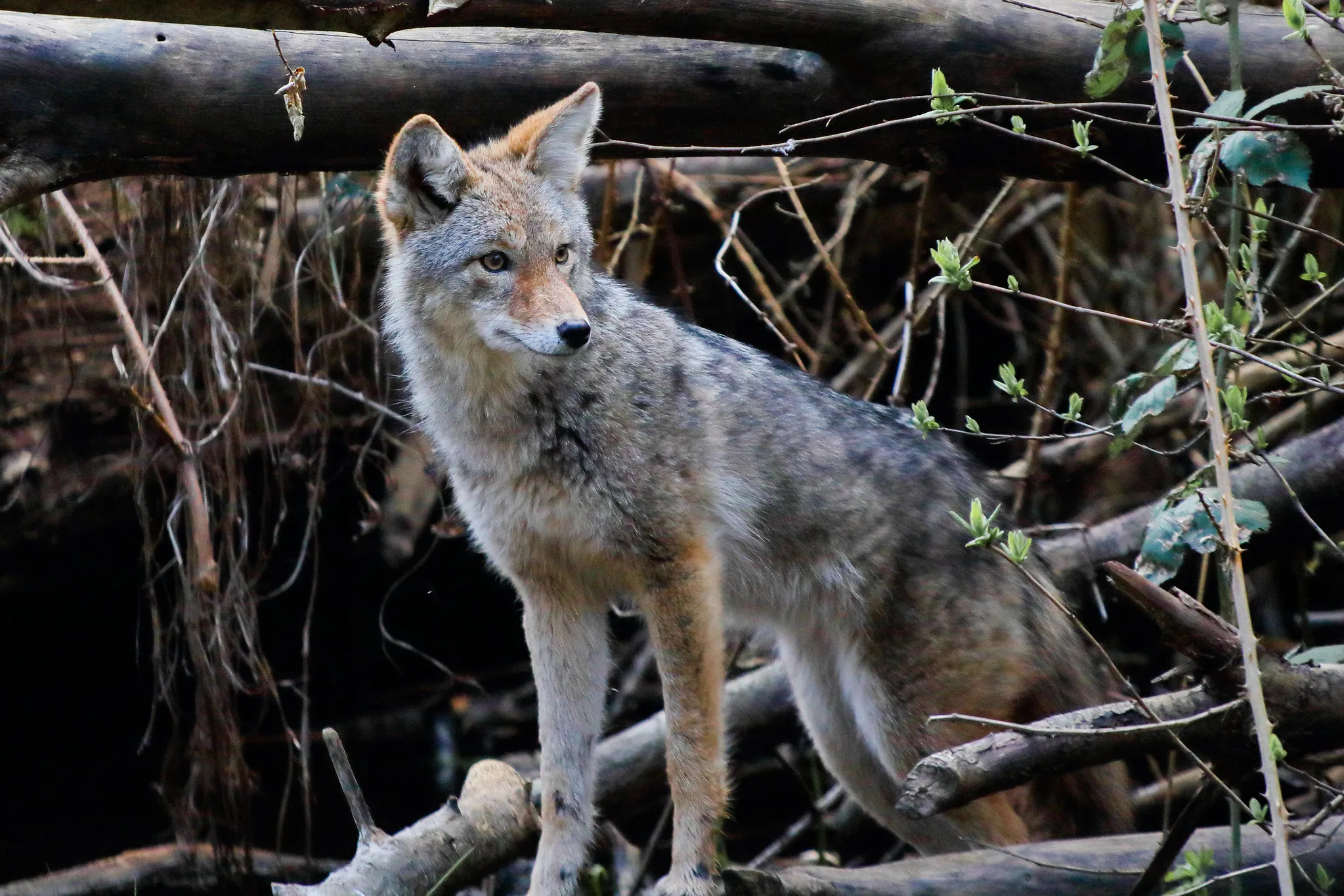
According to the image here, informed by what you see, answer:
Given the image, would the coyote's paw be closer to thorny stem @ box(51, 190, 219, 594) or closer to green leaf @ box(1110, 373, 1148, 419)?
green leaf @ box(1110, 373, 1148, 419)

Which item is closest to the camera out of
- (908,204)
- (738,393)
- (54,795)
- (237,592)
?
→ (738,393)

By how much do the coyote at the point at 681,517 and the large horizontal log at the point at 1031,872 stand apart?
0.44ft

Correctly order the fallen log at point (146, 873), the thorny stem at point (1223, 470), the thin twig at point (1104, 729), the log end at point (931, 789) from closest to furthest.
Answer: the thorny stem at point (1223, 470) → the thin twig at point (1104, 729) → the log end at point (931, 789) → the fallen log at point (146, 873)

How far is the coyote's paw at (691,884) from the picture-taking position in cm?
400

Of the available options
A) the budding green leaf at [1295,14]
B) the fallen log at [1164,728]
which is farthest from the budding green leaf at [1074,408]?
the budding green leaf at [1295,14]

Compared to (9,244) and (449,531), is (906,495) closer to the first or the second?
(449,531)

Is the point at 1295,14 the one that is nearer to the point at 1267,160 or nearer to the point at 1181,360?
the point at 1267,160

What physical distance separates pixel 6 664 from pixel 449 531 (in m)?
3.56

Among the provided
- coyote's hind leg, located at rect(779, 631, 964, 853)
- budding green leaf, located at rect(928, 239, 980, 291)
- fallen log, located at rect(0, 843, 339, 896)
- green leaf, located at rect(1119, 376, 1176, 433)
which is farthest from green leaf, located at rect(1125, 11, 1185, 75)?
fallen log, located at rect(0, 843, 339, 896)

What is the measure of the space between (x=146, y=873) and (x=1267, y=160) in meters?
5.16

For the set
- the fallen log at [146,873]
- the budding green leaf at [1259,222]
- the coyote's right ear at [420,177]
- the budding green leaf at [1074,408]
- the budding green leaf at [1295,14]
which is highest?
the budding green leaf at [1295,14]

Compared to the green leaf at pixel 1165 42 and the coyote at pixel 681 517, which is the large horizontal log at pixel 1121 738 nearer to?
the coyote at pixel 681 517

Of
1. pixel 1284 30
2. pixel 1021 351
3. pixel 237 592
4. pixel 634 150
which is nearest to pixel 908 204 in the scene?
pixel 1021 351

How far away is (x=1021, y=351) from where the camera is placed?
8477mm
